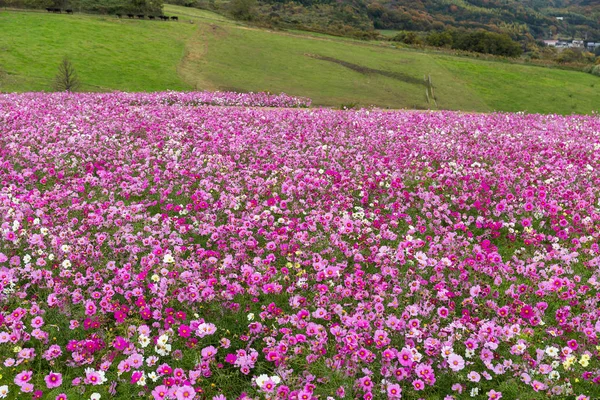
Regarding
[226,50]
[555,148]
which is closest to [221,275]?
[555,148]

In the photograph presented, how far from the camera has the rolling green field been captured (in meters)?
42.4

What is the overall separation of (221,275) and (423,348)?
2.73m

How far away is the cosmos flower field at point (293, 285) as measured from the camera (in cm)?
461

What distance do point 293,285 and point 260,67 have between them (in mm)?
47667

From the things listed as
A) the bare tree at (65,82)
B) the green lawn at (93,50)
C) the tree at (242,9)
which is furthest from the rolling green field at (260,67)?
the tree at (242,9)

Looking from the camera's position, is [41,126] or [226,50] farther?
[226,50]

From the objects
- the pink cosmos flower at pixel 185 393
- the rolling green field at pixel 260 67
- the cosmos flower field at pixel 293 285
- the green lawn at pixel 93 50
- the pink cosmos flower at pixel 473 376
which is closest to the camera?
the pink cosmos flower at pixel 185 393

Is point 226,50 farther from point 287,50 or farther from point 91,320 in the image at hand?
point 91,320

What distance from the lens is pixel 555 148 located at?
1402 cm

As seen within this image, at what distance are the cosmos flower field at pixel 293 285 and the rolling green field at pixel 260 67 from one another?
2964 centimetres

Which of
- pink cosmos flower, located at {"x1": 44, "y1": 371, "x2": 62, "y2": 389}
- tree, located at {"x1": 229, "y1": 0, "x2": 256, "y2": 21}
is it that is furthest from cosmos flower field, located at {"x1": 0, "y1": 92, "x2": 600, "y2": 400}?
tree, located at {"x1": 229, "y1": 0, "x2": 256, "y2": 21}

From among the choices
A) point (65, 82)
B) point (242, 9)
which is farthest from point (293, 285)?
point (242, 9)

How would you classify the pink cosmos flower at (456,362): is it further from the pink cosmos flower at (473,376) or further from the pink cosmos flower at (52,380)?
the pink cosmos flower at (52,380)

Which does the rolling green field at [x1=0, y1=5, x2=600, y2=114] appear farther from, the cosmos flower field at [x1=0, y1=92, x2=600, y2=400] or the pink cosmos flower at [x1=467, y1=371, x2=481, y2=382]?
the pink cosmos flower at [x1=467, y1=371, x2=481, y2=382]
